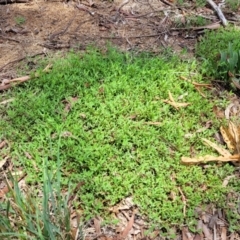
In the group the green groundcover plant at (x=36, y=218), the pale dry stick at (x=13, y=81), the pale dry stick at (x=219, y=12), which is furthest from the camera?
the pale dry stick at (x=219, y=12)

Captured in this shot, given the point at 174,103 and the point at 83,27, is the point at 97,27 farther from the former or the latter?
the point at 174,103

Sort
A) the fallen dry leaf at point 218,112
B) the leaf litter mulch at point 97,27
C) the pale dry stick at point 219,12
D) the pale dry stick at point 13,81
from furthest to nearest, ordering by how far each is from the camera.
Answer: the pale dry stick at point 219,12 < the leaf litter mulch at point 97,27 < the pale dry stick at point 13,81 < the fallen dry leaf at point 218,112

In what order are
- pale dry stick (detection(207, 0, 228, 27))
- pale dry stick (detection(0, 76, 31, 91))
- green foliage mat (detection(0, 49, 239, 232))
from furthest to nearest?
pale dry stick (detection(207, 0, 228, 27)) → pale dry stick (detection(0, 76, 31, 91)) → green foliage mat (detection(0, 49, 239, 232))

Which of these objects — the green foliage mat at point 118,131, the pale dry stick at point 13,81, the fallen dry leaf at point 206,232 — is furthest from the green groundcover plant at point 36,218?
the pale dry stick at point 13,81

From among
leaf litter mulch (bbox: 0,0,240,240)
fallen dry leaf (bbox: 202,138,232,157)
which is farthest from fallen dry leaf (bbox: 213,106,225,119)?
fallen dry leaf (bbox: 202,138,232,157)

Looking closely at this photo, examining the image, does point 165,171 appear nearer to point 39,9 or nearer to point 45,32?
point 45,32

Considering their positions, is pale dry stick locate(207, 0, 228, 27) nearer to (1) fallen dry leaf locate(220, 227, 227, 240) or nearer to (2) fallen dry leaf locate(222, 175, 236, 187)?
(2) fallen dry leaf locate(222, 175, 236, 187)

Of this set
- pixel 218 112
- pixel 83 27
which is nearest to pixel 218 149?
pixel 218 112

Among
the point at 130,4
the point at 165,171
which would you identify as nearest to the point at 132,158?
the point at 165,171

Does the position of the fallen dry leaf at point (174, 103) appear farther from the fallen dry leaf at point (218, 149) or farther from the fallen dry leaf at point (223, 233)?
the fallen dry leaf at point (223, 233)
